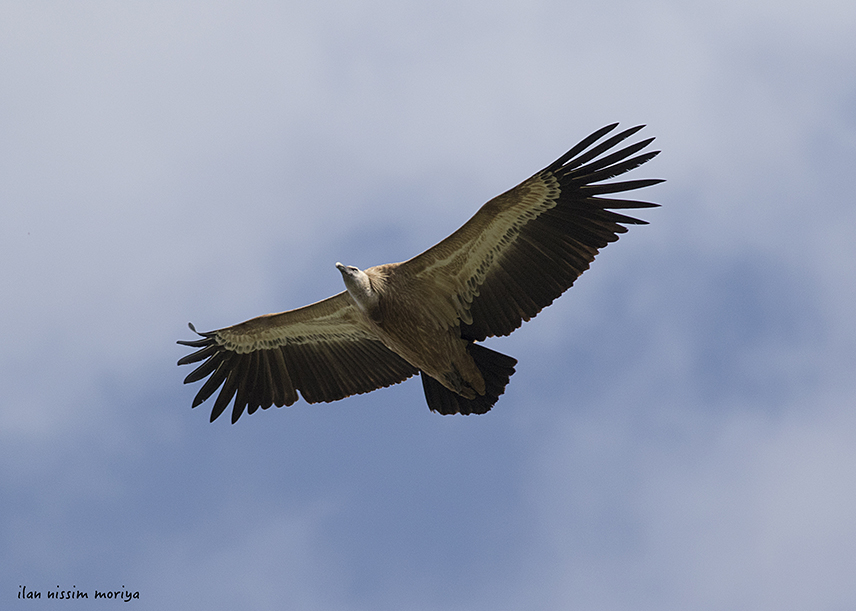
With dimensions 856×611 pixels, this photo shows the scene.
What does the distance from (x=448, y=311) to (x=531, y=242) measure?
1224 mm

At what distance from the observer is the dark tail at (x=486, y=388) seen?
35.6 ft

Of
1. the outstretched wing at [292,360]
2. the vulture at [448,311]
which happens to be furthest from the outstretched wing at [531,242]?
the outstretched wing at [292,360]

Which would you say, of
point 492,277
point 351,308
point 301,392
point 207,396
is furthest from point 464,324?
point 207,396

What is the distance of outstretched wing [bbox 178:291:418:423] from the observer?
11.9 metres

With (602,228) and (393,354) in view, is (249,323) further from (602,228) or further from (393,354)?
(602,228)

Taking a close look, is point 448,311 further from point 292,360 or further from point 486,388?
point 292,360

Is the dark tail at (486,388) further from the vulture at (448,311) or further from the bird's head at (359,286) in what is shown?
the bird's head at (359,286)

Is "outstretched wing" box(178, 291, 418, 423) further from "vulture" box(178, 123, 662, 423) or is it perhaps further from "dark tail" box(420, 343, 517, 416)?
"dark tail" box(420, 343, 517, 416)

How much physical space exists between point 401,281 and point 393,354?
148cm

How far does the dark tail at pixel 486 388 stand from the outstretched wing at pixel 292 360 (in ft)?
2.45

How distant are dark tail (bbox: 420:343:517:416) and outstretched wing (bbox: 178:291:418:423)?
0.75m

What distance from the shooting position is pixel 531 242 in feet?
34.3

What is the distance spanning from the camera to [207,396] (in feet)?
40.5

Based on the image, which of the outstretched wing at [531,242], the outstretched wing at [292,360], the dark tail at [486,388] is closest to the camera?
the outstretched wing at [531,242]
